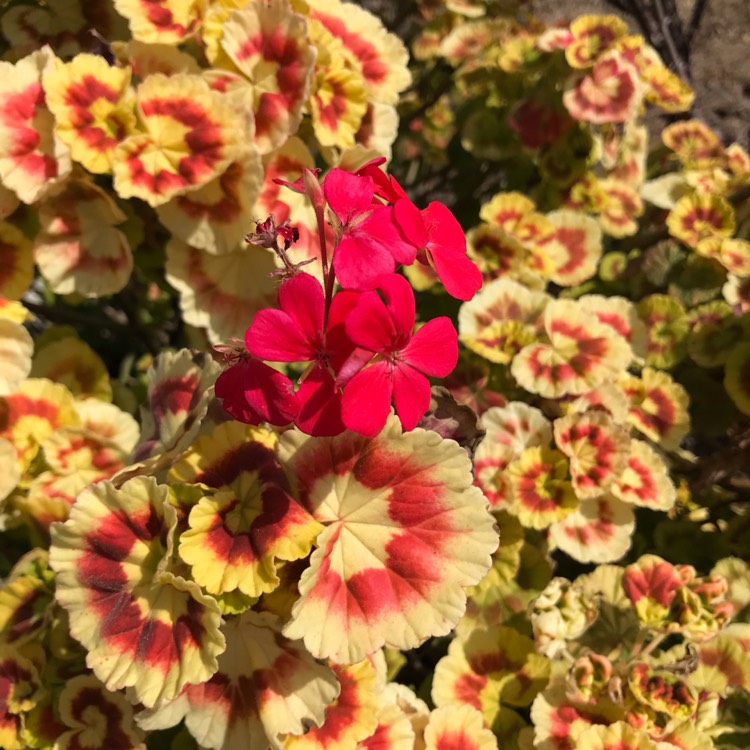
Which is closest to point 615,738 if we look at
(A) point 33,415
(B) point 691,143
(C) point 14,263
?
(A) point 33,415

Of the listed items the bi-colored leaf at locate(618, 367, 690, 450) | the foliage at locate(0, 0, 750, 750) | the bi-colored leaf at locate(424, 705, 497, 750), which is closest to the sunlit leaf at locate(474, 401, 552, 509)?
the foliage at locate(0, 0, 750, 750)

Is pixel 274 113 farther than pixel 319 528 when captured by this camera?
Yes

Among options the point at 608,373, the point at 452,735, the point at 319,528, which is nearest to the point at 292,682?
the point at 319,528

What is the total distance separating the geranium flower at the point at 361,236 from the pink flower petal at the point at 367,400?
88 mm

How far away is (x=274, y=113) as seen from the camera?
1271 millimetres

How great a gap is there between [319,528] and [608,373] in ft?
2.63

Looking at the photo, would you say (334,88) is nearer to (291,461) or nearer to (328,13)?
(328,13)

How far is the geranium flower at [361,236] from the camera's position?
27.8 inches

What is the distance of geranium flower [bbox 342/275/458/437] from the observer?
0.70 metres

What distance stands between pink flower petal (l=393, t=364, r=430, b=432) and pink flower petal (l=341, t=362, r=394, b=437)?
0.02 meters

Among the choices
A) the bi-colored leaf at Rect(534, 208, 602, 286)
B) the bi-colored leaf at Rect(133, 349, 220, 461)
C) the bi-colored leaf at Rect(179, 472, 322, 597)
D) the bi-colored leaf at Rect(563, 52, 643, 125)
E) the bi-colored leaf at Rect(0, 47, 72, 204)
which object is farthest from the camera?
the bi-colored leaf at Rect(534, 208, 602, 286)

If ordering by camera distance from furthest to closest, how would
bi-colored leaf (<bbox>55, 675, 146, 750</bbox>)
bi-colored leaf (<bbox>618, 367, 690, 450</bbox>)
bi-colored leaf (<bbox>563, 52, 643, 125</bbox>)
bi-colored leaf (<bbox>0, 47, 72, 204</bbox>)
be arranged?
bi-colored leaf (<bbox>563, 52, 643, 125</bbox>)
bi-colored leaf (<bbox>618, 367, 690, 450</bbox>)
bi-colored leaf (<bbox>0, 47, 72, 204</bbox>)
bi-colored leaf (<bbox>55, 675, 146, 750</bbox>)

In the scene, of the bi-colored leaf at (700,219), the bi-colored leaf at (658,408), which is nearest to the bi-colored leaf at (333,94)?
the bi-colored leaf at (658,408)

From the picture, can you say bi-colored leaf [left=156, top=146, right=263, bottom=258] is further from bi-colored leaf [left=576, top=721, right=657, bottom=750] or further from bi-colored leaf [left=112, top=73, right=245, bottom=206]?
bi-colored leaf [left=576, top=721, right=657, bottom=750]
